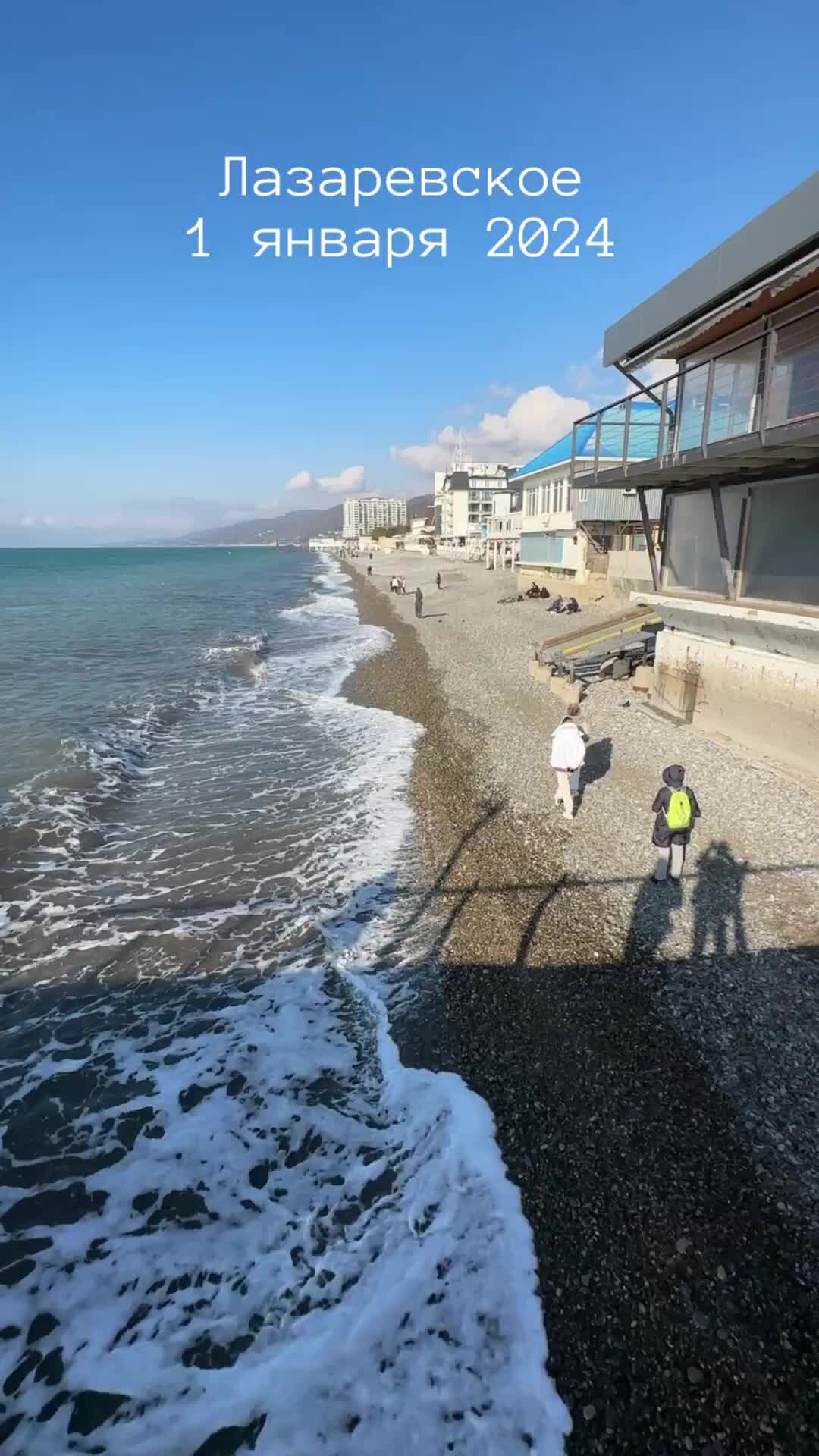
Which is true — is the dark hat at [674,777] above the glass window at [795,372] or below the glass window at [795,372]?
below

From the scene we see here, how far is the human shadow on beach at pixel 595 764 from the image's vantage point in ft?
38.8

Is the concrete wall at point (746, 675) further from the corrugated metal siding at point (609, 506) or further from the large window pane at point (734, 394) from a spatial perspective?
the corrugated metal siding at point (609, 506)

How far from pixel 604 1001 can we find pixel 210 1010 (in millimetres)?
4371

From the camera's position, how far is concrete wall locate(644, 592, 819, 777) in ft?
35.0

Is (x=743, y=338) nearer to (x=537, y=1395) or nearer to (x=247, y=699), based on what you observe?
(x=537, y=1395)

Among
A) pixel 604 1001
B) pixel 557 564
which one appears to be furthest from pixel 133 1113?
pixel 557 564

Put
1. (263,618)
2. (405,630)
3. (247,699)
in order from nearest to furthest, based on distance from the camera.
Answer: (247,699) → (405,630) → (263,618)

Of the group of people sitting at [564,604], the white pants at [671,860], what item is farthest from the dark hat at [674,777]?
the group of people sitting at [564,604]

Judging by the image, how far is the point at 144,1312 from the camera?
176 inches

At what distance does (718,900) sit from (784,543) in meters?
6.94

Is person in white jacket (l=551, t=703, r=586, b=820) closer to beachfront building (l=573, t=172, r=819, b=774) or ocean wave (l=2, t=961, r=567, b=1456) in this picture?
beachfront building (l=573, t=172, r=819, b=774)

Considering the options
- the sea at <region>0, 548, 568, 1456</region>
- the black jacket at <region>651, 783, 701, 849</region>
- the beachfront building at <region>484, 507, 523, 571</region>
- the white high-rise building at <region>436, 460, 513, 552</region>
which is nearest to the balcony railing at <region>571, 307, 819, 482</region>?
the black jacket at <region>651, 783, 701, 849</region>

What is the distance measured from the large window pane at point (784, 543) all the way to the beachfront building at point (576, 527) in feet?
28.5

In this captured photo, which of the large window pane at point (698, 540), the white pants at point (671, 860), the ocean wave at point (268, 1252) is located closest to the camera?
the ocean wave at point (268, 1252)
